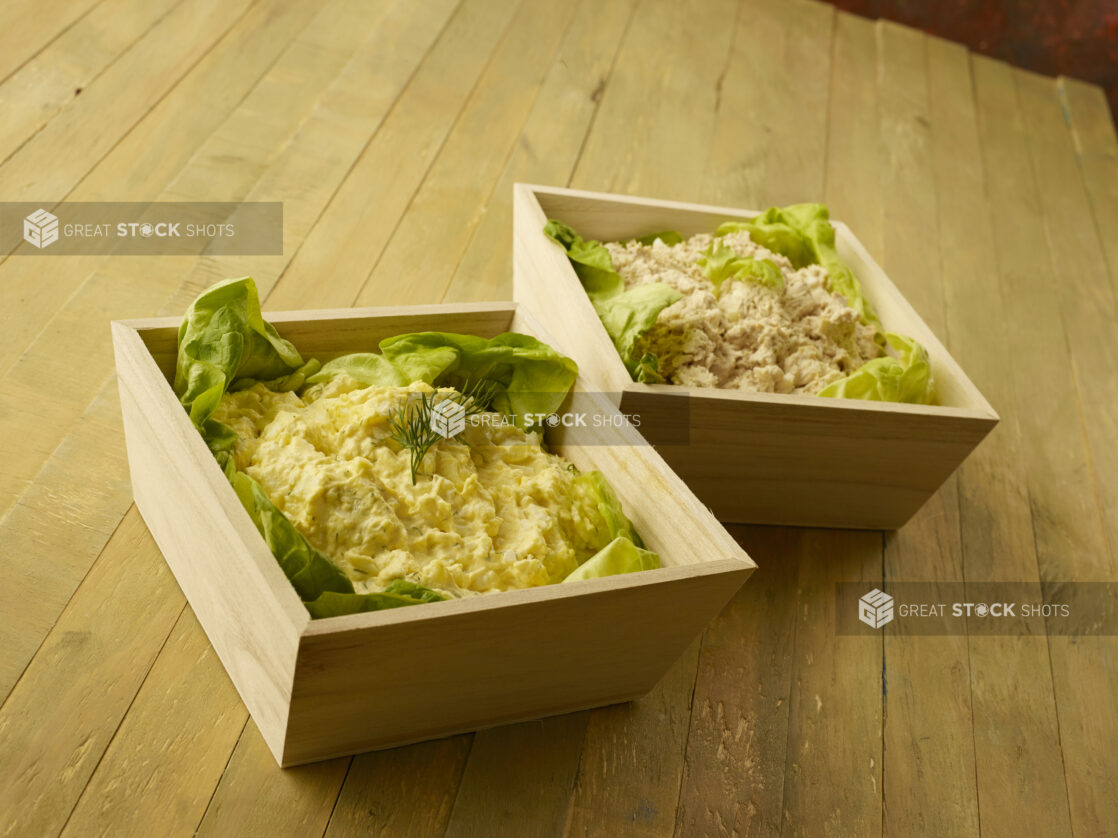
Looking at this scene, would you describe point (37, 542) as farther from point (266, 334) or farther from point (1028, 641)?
point (1028, 641)

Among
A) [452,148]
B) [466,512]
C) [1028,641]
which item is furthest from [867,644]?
[452,148]

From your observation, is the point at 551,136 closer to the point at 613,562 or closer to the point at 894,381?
the point at 894,381

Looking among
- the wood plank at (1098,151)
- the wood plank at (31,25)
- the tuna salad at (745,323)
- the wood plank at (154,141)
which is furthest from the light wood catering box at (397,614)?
the wood plank at (1098,151)

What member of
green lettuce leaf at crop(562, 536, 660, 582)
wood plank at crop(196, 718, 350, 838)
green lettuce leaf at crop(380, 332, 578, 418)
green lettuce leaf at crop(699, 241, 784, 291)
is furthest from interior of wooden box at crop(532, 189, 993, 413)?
wood plank at crop(196, 718, 350, 838)

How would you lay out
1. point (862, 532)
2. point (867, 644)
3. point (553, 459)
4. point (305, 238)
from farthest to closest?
point (305, 238) < point (862, 532) < point (867, 644) < point (553, 459)

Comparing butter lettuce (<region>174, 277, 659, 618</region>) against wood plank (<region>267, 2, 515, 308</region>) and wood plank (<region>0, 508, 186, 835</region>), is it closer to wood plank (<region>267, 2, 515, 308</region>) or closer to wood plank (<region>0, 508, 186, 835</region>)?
wood plank (<region>0, 508, 186, 835</region>)

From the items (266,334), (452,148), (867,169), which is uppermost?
(266,334)
